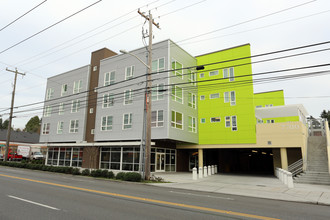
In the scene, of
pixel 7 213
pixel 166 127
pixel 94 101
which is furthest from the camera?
pixel 94 101

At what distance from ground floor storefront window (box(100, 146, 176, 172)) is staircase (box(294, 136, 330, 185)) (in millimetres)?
13760

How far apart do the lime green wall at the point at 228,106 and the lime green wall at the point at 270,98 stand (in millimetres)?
13400

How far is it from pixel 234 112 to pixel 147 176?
45.1 ft

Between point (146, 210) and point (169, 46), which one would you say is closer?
point (146, 210)

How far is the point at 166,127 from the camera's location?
934 inches

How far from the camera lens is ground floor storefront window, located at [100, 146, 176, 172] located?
1009 inches

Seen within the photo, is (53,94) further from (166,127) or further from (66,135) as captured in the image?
(166,127)

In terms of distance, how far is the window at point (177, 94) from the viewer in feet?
83.2

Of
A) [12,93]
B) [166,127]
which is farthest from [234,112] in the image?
[12,93]

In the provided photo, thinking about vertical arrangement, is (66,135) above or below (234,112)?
below

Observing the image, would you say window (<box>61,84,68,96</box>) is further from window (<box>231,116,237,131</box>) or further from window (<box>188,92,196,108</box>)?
window (<box>231,116,237,131</box>)

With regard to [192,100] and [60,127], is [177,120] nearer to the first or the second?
[192,100]

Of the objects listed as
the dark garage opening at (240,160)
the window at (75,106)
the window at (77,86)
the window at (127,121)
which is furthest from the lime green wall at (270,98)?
the window at (75,106)

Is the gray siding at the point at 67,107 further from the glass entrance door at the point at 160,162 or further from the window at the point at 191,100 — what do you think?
the window at the point at 191,100
